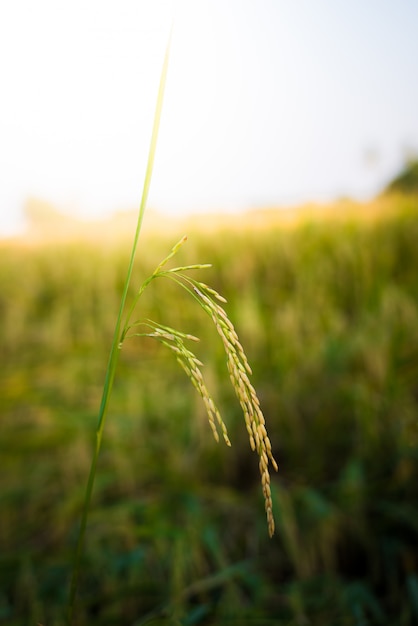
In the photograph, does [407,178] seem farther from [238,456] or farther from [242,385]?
[242,385]

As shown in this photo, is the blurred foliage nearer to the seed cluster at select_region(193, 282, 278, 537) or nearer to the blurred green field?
the blurred green field

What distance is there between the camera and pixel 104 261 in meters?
2.79

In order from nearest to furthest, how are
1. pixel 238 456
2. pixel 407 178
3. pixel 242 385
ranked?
pixel 242 385, pixel 238 456, pixel 407 178

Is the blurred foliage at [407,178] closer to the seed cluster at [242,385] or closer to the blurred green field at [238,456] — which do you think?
the blurred green field at [238,456]

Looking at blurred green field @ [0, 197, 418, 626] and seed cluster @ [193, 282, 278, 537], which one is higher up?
seed cluster @ [193, 282, 278, 537]

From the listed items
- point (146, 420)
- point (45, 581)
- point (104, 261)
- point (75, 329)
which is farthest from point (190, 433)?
point (104, 261)

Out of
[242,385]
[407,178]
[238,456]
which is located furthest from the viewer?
[407,178]

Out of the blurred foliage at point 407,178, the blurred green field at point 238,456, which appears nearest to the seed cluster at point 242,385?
the blurred green field at point 238,456

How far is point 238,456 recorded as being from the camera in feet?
4.59

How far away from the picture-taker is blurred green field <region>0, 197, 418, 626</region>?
3.03ft

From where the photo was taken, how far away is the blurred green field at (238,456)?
923 millimetres

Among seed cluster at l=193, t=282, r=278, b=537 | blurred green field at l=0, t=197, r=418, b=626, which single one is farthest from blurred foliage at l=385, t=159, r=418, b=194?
seed cluster at l=193, t=282, r=278, b=537

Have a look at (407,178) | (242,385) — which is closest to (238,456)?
(242,385)

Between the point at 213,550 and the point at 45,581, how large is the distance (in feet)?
1.18
